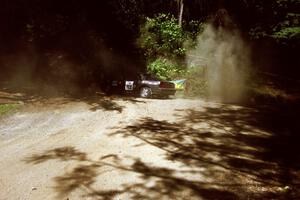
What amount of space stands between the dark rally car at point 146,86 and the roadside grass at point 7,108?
6.37 meters

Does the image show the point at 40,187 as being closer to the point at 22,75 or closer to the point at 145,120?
the point at 145,120

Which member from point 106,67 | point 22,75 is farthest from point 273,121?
point 22,75

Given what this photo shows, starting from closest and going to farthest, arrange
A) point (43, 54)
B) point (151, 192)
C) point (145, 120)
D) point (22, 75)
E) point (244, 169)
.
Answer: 1. point (151, 192)
2. point (244, 169)
3. point (145, 120)
4. point (22, 75)
5. point (43, 54)

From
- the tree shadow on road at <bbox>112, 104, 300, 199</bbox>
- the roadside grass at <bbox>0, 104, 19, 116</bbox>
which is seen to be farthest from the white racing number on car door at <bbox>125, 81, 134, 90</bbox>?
the roadside grass at <bbox>0, 104, 19, 116</bbox>

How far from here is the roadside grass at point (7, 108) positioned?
46.7 feet

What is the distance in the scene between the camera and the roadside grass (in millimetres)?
14225

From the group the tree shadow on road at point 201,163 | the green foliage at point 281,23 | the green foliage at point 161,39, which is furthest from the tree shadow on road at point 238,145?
the green foliage at point 161,39

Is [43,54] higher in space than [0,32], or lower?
lower

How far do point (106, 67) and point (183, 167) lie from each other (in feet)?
54.4

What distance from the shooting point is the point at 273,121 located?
46.2 feet

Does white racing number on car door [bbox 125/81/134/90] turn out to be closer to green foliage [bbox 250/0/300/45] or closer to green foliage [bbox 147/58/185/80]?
green foliage [bbox 147/58/185/80]

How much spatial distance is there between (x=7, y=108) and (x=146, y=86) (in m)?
7.57

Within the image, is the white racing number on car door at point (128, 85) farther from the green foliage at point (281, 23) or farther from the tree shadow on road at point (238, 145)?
the green foliage at point (281, 23)

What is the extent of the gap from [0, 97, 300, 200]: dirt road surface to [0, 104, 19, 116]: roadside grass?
1.74 ft
